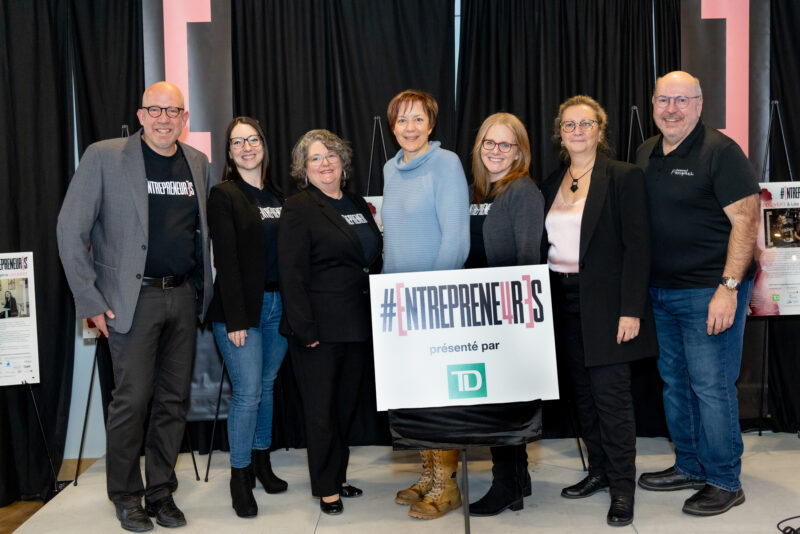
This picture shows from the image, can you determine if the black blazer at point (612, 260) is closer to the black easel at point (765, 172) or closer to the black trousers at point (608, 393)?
the black trousers at point (608, 393)

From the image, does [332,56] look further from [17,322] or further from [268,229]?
[17,322]

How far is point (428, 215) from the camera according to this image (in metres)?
2.81

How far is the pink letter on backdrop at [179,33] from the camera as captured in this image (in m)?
3.96

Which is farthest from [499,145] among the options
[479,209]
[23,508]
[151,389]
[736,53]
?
[23,508]

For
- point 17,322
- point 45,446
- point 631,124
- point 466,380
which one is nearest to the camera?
point 466,380

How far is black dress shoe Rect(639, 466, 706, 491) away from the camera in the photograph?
324cm

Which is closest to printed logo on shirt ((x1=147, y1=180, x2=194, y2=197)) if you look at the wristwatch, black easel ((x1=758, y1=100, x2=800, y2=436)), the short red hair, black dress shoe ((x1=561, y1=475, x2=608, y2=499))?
the short red hair

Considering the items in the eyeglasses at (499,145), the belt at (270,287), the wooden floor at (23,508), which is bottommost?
the wooden floor at (23,508)

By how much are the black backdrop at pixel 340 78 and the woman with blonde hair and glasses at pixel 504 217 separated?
1112 mm

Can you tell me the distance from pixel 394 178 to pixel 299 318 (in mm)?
720

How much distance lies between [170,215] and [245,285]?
449mm

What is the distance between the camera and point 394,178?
115 inches

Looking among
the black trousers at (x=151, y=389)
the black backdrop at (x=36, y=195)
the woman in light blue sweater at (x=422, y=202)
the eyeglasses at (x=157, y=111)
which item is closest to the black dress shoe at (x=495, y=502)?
the woman in light blue sweater at (x=422, y=202)

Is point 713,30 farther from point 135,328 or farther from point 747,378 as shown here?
point 135,328
